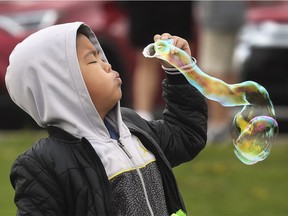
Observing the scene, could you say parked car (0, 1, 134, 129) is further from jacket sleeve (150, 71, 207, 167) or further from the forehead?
the forehead

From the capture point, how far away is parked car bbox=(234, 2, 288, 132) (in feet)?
26.9

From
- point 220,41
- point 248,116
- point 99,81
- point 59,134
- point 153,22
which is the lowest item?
point 220,41

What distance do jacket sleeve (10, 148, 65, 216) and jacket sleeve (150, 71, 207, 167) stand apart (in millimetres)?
551

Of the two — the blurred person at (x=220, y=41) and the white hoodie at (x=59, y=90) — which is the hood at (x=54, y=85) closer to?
the white hoodie at (x=59, y=90)

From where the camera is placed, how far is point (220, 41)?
780 centimetres

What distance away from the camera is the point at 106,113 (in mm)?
3072

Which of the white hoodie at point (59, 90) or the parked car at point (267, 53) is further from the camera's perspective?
the parked car at point (267, 53)

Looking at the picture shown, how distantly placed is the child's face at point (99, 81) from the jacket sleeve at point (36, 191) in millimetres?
291

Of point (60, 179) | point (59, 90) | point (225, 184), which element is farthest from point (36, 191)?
point (225, 184)

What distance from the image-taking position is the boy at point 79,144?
2.85 metres

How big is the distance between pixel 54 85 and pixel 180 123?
1.87 ft

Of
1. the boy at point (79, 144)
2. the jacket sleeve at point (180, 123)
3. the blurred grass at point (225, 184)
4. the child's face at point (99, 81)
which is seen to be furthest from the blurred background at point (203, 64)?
the child's face at point (99, 81)

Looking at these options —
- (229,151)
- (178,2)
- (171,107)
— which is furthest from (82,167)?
(178,2)

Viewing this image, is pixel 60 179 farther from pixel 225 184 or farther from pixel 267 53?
pixel 267 53
